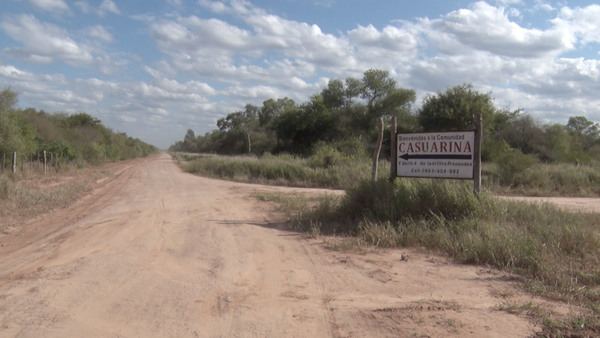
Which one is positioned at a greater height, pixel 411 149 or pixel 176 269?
pixel 411 149

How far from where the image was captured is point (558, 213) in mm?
8922

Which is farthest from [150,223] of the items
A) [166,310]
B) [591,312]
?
[591,312]

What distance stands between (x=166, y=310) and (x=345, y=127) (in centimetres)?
4043

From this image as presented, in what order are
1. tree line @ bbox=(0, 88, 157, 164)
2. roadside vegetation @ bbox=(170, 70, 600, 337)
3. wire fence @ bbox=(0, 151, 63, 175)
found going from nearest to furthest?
roadside vegetation @ bbox=(170, 70, 600, 337), wire fence @ bbox=(0, 151, 63, 175), tree line @ bbox=(0, 88, 157, 164)

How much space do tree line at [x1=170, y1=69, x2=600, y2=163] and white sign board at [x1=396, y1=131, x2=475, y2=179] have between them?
42.4ft

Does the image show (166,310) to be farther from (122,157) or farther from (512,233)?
(122,157)

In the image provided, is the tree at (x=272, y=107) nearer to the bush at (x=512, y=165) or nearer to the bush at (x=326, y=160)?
the bush at (x=326, y=160)

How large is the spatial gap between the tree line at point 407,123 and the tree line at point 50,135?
1798 centimetres

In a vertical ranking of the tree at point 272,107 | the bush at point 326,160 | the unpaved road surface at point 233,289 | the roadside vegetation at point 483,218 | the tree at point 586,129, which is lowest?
the unpaved road surface at point 233,289

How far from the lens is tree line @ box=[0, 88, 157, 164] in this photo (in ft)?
75.5

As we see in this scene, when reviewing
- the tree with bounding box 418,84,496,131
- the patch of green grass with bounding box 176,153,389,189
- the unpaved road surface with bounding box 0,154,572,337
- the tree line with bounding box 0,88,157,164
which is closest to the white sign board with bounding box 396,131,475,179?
the unpaved road surface with bounding box 0,154,572,337

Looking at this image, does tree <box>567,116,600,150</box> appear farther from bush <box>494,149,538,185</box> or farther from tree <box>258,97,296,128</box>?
tree <box>258,97,296,128</box>

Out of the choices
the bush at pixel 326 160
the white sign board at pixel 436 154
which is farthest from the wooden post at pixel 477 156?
the bush at pixel 326 160

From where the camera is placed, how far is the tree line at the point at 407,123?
31906 mm
